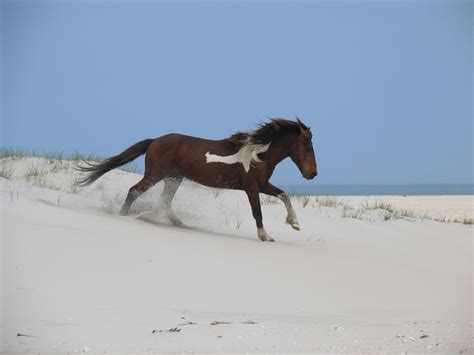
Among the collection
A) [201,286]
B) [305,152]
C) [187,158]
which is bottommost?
[201,286]

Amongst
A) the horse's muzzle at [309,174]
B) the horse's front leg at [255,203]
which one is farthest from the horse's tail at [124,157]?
the horse's muzzle at [309,174]

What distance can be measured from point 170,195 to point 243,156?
1274 mm

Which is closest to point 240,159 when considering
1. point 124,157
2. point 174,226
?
point 174,226

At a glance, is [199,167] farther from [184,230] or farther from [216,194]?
[216,194]

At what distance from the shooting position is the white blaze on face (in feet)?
30.5

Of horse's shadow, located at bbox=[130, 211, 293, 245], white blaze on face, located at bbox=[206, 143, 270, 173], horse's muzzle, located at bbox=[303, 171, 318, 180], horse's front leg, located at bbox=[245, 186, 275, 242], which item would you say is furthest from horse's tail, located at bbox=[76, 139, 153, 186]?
horse's muzzle, located at bbox=[303, 171, 318, 180]

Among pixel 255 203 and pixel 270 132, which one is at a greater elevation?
pixel 270 132

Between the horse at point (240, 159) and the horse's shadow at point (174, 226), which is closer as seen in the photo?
the horse at point (240, 159)

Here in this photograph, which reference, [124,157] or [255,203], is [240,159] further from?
[124,157]

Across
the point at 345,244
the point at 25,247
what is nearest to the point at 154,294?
→ the point at 25,247

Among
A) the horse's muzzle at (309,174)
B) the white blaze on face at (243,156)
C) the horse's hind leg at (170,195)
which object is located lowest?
the horse's hind leg at (170,195)

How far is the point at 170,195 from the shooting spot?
388 inches

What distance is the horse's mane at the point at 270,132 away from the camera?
948 cm

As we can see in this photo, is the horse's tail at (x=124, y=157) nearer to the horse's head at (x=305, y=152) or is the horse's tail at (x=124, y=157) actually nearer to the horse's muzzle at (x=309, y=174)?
the horse's head at (x=305, y=152)
